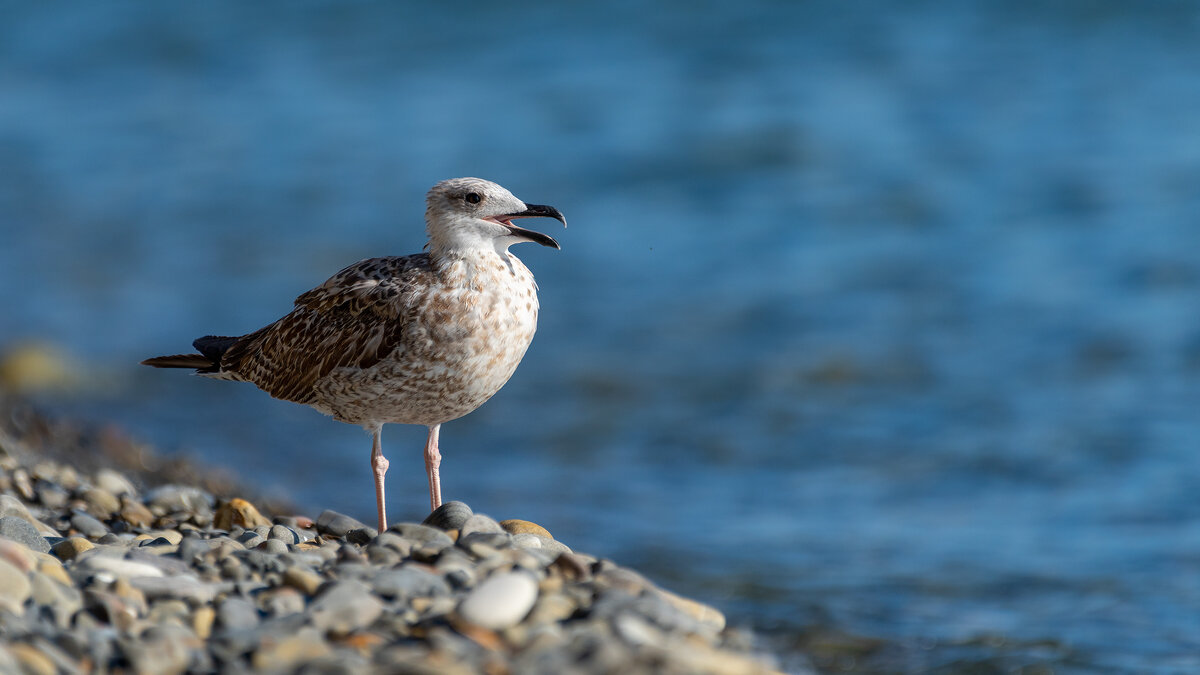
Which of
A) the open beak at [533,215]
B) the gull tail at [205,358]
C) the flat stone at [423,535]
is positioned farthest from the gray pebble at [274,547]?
the gull tail at [205,358]

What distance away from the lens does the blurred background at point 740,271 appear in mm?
8734

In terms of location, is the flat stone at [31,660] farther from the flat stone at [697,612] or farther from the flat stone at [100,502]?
the flat stone at [100,502]

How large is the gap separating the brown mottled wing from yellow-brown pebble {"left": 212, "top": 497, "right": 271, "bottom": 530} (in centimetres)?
59

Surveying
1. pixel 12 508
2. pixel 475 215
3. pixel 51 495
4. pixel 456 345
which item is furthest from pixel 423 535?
pixel 51 495

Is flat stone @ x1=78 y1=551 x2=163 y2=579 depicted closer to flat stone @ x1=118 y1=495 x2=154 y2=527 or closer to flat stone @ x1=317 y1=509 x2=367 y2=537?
flat stone @ x1=317 y1=509 x2=367 y2=537

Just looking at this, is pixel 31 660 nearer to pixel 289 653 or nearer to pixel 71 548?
pixel 289 653

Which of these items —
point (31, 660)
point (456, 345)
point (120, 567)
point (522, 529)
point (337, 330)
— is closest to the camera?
point (31, 660)

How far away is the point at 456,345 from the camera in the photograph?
18.3 ft

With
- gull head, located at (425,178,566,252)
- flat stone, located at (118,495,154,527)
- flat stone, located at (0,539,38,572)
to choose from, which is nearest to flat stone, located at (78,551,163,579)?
flat stone, located at (0,539,38,572)

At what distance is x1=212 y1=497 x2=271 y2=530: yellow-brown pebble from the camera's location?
6453 millimetres

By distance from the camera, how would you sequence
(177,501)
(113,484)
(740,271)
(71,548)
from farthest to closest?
1. (740,271)
2. (113,484)
3. (177,501)
4. (71,548)

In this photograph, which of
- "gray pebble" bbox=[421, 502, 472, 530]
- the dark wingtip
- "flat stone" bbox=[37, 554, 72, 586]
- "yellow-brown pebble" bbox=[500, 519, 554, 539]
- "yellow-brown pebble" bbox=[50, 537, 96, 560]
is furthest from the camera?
the dark wingtip

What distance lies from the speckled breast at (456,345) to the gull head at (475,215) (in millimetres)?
107

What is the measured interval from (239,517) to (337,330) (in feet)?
3.87
